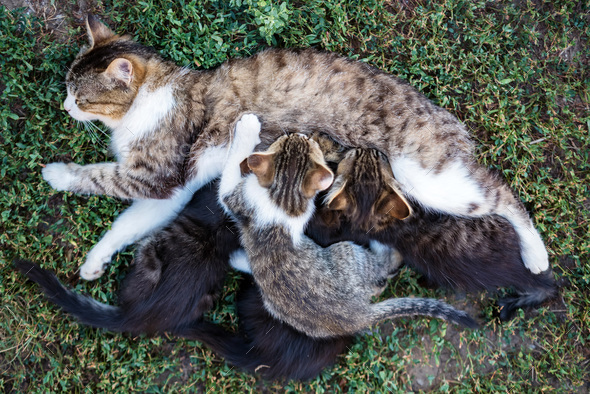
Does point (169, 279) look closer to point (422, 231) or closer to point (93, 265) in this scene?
point (93, 265)

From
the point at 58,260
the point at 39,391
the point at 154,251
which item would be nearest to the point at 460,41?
the point at 154,251

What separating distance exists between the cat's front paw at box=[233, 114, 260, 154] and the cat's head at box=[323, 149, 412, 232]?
2.70 feet

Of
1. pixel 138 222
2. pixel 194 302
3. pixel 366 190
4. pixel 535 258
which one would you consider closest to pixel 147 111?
pixel 138 222

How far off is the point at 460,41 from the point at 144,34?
131 inches

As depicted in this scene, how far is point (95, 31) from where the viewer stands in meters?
4.02

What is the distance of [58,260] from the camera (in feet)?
14.9

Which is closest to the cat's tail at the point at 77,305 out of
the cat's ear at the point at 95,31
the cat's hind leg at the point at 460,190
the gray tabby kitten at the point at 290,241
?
the gray tabby kitten at the point at 290,241

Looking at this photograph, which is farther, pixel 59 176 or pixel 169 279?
pixel 59 176

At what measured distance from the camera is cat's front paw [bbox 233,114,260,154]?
391 centimetres

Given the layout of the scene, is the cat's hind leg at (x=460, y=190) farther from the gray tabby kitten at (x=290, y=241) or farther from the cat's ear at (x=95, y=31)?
the cat's ear at (x=95, y=31)

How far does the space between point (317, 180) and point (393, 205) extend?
0.72 metres

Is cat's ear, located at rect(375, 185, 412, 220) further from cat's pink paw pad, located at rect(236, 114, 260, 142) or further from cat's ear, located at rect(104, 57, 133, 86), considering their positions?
cat's ear, located at rect(104, 57, 133, 86)

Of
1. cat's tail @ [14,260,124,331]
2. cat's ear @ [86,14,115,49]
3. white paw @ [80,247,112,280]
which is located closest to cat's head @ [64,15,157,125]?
cat's ear @ [86,14,115,49]

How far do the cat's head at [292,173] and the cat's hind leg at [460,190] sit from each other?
822 mm
